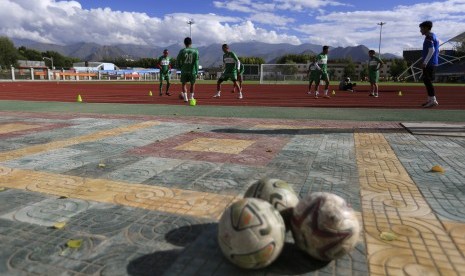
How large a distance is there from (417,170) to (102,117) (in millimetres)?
8096

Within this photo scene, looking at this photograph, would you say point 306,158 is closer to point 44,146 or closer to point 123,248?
point 123,248

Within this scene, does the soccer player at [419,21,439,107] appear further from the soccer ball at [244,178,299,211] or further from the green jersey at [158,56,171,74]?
the green jersey at [158,56,171,74]

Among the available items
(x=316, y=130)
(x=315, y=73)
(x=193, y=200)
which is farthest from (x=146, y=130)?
(x=315, y=73)

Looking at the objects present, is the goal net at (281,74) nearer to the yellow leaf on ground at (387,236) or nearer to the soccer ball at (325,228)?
the yellow leaf on ground at (387,236)

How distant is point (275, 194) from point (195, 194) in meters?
1.25

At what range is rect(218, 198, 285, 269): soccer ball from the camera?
2.22 meters

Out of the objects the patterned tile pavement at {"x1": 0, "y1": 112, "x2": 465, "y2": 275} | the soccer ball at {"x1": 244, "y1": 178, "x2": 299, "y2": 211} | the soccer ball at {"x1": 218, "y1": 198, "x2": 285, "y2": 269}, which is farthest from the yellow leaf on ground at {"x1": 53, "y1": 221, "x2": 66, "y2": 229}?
the soccer ball at {"x1": 244, "y1": 178, "x2": 299, "y2": 211}

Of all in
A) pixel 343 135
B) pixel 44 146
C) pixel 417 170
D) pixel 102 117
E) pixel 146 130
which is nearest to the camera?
pixel 417 170

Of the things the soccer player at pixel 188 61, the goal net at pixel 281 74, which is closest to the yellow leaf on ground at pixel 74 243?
the soccer player at pixel 188 61

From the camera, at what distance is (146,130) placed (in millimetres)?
7758

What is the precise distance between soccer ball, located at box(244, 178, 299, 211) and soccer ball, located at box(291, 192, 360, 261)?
0.19 meters

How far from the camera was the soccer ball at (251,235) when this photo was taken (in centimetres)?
222

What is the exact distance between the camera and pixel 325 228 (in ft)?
7.64

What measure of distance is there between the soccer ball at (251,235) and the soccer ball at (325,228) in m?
0.17
